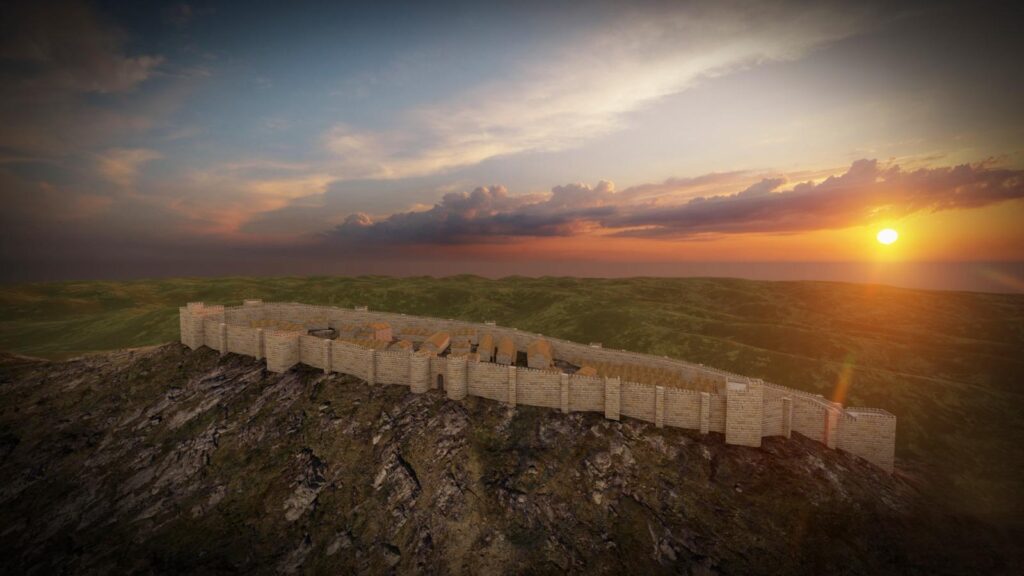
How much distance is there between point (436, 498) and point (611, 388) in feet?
58.7

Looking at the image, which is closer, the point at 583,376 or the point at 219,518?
the point at 219,518

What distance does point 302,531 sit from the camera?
35062 mm

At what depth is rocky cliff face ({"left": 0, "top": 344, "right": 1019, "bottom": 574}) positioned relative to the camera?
3250 centimetres

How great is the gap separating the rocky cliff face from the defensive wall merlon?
5.00 feet

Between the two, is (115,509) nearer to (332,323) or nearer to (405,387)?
(405,387)

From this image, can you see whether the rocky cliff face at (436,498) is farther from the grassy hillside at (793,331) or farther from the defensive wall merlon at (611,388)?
the grassy hillside at (793,331)

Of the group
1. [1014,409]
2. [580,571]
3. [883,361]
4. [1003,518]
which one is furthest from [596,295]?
[580,571]

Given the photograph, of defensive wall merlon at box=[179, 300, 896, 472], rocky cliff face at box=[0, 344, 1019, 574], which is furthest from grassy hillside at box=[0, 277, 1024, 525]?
rocky cliff face at box=[0, 344, 1019, 574]

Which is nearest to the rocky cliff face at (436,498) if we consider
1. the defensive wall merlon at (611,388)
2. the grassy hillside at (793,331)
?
the defensive wall merlon at (611,388)

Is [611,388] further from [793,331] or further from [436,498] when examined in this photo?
[793,331]

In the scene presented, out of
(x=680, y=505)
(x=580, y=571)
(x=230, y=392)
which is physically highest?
(x=230, y=392)

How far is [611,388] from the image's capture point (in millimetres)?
40281

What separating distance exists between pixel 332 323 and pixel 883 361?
352 feet

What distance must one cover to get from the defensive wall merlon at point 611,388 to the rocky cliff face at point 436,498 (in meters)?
1.52
